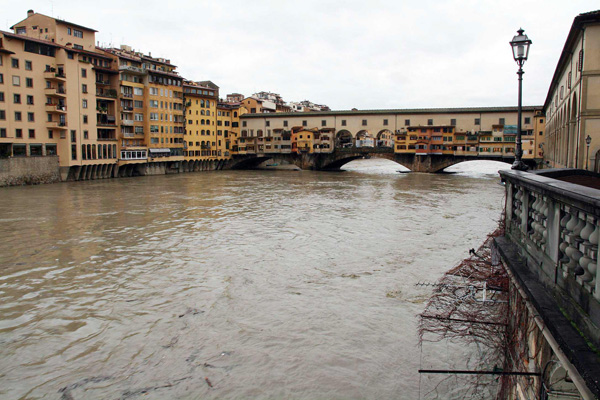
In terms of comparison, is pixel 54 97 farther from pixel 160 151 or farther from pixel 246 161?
pixel 246 161

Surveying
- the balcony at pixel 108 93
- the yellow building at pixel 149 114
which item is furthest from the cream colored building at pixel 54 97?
the balcony at pixel 108 93

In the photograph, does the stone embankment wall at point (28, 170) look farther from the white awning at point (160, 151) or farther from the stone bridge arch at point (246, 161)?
the stone bridge arch at point (246, 161)

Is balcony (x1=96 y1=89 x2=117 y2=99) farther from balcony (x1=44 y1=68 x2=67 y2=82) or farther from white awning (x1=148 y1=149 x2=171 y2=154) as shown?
white awning (x1=148 y1=149 x2=171 y2=154)

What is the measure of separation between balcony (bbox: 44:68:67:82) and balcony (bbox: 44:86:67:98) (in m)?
0.76

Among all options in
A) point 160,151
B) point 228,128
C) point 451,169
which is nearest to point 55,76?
point 160,151

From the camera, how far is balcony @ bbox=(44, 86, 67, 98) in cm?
4094

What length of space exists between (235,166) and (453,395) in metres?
64.6

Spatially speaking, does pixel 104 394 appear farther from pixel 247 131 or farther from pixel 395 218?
pixel 247 131

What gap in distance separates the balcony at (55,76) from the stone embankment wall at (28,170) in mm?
6652

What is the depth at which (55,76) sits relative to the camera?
41.2 m

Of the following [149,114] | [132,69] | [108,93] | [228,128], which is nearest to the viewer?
[108,93]

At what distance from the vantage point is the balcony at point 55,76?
40.9m

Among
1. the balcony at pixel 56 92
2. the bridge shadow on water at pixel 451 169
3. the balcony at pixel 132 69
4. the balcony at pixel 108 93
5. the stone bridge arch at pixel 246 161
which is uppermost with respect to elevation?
the balcony at pixel 132 69

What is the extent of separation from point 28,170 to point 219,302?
3428cm
